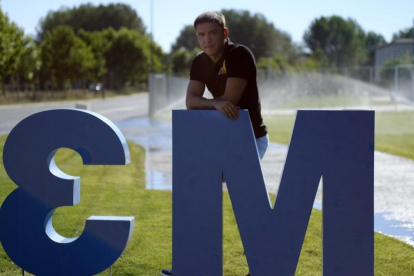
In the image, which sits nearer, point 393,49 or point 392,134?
point 392,134

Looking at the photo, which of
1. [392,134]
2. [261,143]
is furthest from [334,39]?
[261,143]

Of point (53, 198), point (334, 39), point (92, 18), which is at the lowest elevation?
point (53, 198)

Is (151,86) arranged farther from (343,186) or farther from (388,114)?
(343,186)

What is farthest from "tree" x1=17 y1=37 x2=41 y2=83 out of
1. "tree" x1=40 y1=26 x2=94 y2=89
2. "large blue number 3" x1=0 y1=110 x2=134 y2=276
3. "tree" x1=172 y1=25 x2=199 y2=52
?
"tree" x1=172 y1=25 x2=199 y2=52

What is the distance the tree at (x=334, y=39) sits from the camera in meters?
107

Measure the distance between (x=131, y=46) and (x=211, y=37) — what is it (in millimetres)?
71990

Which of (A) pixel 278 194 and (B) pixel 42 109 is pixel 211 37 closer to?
(A) pixel 278 194

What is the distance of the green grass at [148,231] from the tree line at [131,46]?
27.7 metres

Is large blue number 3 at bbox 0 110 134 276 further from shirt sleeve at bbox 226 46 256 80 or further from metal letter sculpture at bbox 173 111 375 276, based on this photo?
shirt sleeve at bbox 226 46 256 80

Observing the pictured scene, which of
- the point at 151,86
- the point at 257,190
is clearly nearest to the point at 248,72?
the point at 257,190

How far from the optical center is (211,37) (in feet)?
12.5

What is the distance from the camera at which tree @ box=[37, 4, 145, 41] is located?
86438 millimetres

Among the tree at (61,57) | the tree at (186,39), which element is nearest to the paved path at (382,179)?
the tree at (61,57)

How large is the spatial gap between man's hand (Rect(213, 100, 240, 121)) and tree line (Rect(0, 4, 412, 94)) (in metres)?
32.4
